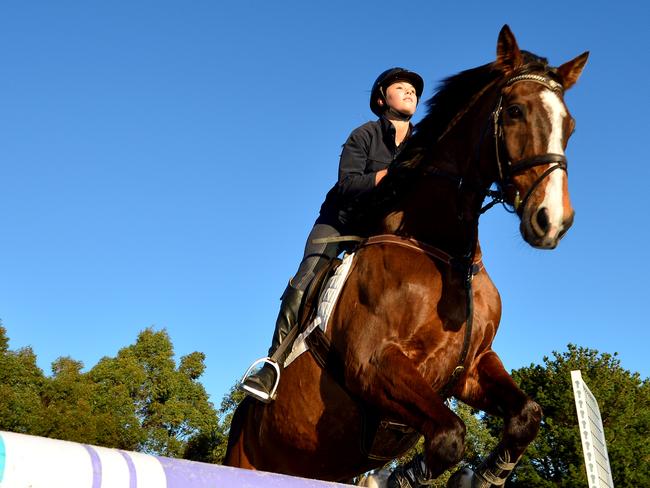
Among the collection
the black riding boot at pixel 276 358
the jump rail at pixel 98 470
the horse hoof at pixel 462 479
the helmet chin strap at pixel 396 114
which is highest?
the helmet chin strap at pixel 396 114

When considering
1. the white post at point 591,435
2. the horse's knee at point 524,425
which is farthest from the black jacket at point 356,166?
the white post at point 591,435

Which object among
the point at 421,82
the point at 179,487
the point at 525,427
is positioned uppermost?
the point at 421,82

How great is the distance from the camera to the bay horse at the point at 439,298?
4.94 meters

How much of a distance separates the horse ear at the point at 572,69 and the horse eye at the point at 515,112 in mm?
728

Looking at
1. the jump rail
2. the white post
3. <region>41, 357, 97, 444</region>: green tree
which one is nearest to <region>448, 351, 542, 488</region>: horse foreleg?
the jump rail

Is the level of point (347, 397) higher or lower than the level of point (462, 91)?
lower

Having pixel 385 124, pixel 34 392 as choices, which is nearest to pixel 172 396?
pixel 34 392

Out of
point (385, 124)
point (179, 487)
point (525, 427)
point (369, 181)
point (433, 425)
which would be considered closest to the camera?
point (179, 487)

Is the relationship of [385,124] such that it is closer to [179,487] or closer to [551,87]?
[551,87]

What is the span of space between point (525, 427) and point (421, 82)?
3.54 metres

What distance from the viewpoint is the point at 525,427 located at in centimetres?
518

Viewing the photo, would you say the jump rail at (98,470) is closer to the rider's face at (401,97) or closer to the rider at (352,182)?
the rider at (352,182)

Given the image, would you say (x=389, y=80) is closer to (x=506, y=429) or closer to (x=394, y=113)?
(x=394, y=113)

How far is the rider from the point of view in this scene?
625cm
